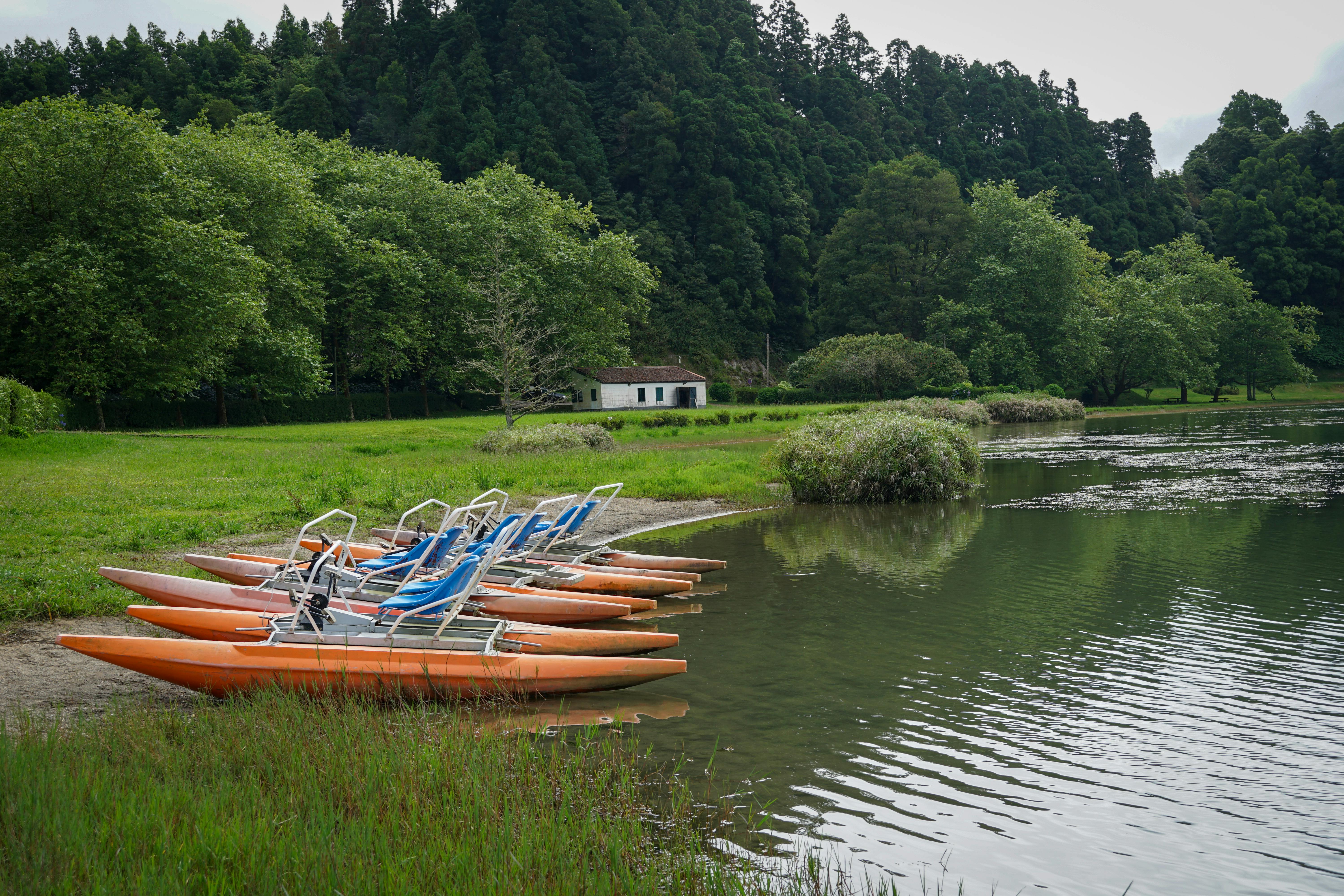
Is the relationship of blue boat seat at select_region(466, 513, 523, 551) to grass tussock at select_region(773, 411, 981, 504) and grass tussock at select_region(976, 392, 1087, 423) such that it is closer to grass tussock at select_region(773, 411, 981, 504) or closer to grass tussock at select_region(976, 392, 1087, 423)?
grass tussock at select_region(773, 411, 981, 504)

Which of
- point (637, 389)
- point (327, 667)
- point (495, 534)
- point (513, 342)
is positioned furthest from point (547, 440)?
point (637, 389)

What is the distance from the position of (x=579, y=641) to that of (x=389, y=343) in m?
51.1

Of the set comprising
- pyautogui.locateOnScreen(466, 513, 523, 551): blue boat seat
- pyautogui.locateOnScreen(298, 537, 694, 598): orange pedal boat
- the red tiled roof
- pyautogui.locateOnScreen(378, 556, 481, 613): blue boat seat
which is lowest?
pyautogui.locateOnScreen(298, 537, 694, 598): orange pedal boat

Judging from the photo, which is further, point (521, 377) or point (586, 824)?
point (521, 377)

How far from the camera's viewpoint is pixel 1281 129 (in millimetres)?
137250

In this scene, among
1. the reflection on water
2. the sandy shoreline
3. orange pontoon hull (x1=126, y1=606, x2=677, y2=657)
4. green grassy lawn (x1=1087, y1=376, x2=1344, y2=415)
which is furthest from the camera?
green grassy lawn (x1=1087, y1=376, x2=1344, y2=415)

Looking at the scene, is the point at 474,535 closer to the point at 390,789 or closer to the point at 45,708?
the point at 45,708

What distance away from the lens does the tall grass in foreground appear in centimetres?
409

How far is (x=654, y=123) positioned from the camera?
111 metres

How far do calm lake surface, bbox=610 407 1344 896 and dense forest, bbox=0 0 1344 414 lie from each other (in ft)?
216

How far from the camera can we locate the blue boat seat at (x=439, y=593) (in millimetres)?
8391

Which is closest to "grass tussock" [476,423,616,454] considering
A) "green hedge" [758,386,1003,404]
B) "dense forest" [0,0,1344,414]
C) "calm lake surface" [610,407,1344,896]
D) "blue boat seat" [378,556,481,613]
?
"calm lake surface" [610,407,1344,896]

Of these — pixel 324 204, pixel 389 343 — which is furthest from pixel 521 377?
pixel 324 204

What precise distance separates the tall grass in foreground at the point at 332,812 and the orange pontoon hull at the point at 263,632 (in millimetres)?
1511
